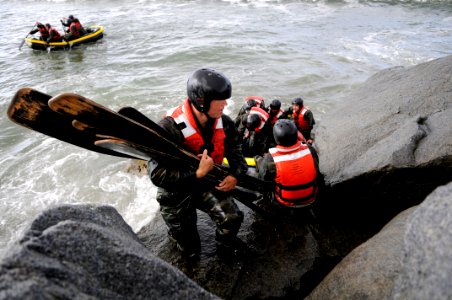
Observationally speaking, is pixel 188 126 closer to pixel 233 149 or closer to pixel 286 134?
pixel 233 149

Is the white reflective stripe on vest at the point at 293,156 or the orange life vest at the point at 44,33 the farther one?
the orange life vest at the point at 44,33

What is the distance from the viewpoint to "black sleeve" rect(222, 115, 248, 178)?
11.3 feet

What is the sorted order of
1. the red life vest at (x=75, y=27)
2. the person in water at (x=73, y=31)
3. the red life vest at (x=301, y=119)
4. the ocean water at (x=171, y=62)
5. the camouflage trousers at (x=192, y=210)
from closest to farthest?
the camouflage trousers at (x=192, y=210)
the ocean water at (x=171, y=62)
the red life vest at (x=301, y=119)
the person in water at (x=73, y=31)
the red life vest at (x=75, y=27)

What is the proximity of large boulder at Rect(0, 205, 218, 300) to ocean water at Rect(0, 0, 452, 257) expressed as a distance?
3060 millimetres

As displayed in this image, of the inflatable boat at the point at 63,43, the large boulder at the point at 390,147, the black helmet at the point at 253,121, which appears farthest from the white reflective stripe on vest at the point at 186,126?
the inflatable boat at the point at 63,43

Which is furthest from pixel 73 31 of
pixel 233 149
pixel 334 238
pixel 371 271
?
pixel 371 271

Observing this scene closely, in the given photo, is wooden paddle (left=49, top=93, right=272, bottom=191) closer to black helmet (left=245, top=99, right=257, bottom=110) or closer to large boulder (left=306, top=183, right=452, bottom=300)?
large boulder (left=306, top=183, right=452, bottom=300)

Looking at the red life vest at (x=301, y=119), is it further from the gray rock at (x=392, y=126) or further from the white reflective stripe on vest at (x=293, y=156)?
the white reflective stripe on vest at (x=293, y=156)

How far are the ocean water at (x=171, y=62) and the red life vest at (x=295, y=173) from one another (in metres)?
2.68

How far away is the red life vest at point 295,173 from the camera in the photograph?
3896mm

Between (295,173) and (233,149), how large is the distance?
3.06 feet

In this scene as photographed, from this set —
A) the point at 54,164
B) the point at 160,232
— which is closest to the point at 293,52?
the point at 54,164

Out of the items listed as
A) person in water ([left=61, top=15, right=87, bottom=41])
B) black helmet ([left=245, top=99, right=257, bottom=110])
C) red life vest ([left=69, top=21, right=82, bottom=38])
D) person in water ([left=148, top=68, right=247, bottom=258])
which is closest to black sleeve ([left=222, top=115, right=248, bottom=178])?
person in water ([left=148, top=68, right=247, bottom=258])

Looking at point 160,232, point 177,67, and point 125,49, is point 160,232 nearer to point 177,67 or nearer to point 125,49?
point 177,67
